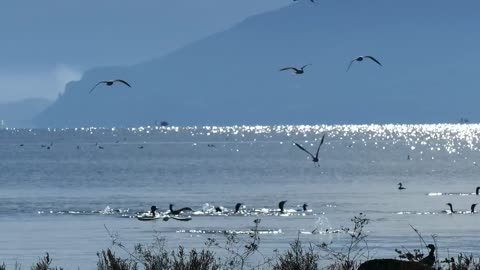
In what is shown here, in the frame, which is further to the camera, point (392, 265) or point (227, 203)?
point (227, 203)

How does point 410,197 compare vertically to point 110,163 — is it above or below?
below

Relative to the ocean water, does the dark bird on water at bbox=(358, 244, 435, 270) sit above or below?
below

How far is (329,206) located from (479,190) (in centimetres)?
1797

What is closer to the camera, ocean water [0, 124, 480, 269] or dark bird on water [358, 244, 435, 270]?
dark bird on water [358, 244, 435, 270]

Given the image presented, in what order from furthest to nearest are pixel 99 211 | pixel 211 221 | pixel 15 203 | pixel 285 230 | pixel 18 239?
pixel 15 203 → pixel 99 211 → pixel 211 221 → pixel 285 230 → pixel 18 239

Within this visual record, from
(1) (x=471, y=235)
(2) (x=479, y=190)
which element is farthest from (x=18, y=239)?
(2) (x=479, y=190)

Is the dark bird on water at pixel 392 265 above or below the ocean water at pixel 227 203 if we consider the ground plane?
below

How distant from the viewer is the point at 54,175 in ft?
414

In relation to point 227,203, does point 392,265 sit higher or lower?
lower

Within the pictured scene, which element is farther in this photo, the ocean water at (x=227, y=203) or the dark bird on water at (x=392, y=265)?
the ocean water at (x=227, y=203)

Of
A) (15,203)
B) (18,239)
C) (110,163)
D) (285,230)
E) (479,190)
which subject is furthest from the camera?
(110,163)

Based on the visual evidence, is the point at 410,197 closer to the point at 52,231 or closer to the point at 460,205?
the point at 460,205

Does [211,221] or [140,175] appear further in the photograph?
[140,175]

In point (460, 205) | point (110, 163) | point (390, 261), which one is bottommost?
point (390, 261)
